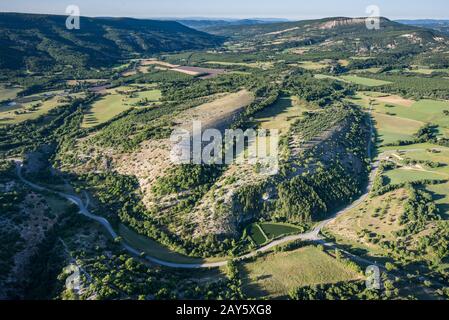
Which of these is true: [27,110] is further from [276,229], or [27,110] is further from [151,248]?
[276,229]

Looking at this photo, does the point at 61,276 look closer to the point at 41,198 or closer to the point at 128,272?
the point at 128,272

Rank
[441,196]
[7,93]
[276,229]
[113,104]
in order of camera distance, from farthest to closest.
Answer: [7,93] → [113,104] → [441,196] → [276,229]

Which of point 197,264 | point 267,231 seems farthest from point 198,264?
point 267,231

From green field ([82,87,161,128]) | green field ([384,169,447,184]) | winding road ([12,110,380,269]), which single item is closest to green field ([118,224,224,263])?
winding road ([12,110,380,269])

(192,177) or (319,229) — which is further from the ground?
(192,177)

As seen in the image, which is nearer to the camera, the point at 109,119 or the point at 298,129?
the point at 298,129

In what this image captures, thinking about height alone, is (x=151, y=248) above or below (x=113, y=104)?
below

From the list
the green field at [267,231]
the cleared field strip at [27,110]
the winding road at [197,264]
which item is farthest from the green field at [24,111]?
the green field at [267,231]

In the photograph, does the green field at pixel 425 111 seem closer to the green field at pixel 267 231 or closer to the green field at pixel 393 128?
the green field at pixel 393 128
